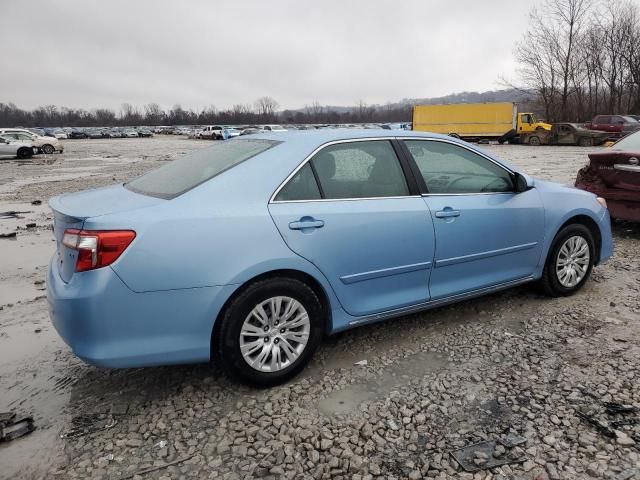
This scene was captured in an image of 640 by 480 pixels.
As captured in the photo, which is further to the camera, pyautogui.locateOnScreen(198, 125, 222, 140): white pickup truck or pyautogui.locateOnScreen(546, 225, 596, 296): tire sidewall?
pyautogui.locateOnScreen(198, 125, 222, 140): white pickup truck

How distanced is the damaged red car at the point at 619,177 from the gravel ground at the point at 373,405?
2.49 meters

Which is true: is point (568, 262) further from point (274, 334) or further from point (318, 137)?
point (274, 334)

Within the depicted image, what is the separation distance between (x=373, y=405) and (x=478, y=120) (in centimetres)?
3627

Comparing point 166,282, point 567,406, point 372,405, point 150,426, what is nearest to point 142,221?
point 166,282

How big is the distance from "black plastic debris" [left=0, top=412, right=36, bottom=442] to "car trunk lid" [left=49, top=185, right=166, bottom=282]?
0.82 m

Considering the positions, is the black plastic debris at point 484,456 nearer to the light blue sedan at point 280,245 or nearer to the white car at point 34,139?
the light blue sedan at point 280,245

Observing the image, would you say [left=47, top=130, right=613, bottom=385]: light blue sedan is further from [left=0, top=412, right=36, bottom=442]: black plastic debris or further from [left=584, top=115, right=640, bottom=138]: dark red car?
[left=584, top=115, right=640, bottom=138]: dark red car

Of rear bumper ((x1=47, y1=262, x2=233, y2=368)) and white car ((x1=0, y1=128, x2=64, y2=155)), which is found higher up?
white car ((x1=0, y1=128, x2=64, y2=155))

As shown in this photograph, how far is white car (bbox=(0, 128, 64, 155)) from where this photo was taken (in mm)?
26047

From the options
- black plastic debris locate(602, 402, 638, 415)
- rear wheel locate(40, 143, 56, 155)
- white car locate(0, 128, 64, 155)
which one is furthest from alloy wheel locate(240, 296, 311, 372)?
rear wheel locate(40, 143, 56, 155)

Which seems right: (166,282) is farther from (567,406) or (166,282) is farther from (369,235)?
(567,406)

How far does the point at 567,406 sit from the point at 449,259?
1217mm

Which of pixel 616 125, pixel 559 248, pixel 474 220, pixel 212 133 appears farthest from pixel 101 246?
pixel 212 133

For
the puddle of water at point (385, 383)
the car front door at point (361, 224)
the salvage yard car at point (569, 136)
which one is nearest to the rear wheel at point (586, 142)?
the salvage yard car at point (569, 136)
